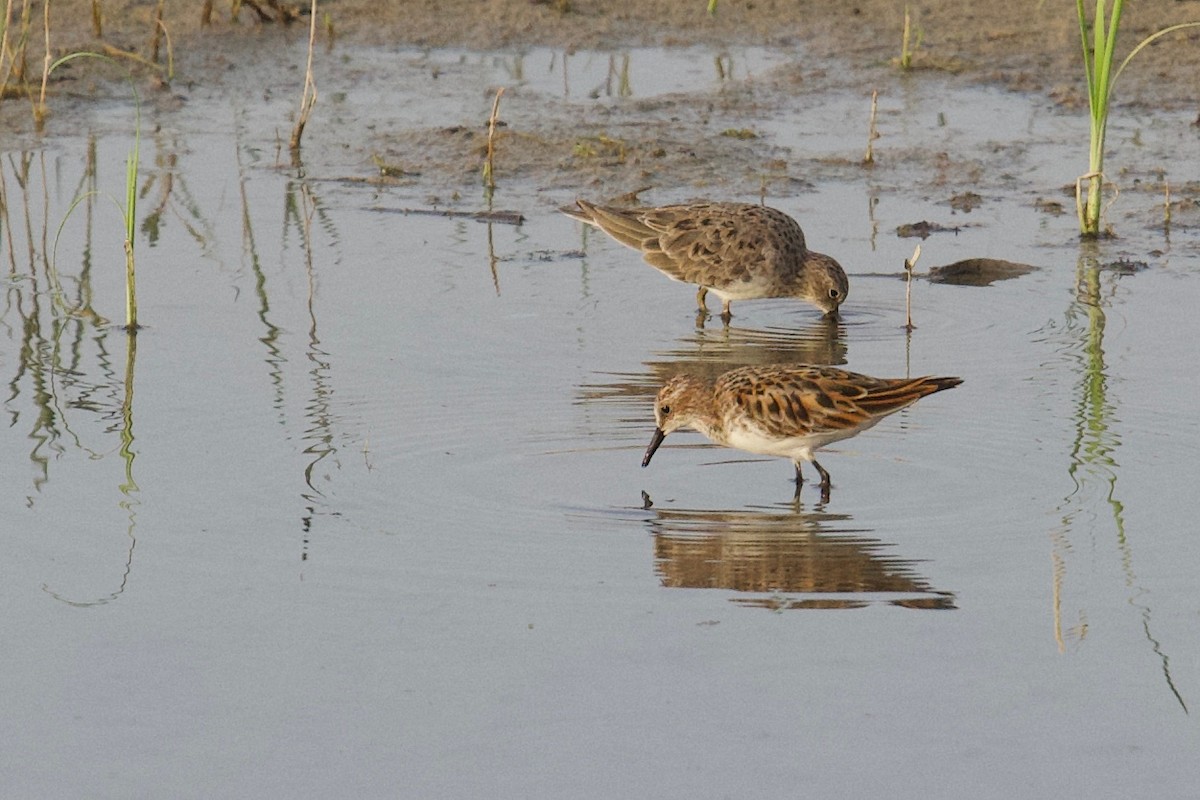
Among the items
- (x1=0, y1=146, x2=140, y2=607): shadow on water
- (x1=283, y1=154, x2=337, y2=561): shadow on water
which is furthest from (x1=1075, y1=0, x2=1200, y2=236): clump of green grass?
(x1=0, y1=146, x2=140, y2=607): shadow on water

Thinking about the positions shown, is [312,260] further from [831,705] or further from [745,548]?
[831,705]

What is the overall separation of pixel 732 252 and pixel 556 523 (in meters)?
4.29

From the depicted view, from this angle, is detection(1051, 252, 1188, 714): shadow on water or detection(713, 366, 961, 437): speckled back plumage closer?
detection(1051, 252, 1188, 714): shadow on water

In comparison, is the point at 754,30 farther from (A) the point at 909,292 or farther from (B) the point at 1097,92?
(A) the point at 909,292

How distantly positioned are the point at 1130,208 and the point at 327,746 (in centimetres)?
884

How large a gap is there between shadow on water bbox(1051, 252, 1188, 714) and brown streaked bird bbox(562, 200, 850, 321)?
1450 millimetres

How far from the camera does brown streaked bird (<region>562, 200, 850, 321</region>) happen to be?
445 inches

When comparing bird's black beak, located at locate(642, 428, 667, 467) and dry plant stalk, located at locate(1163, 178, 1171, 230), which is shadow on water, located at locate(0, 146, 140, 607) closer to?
bird's black beak, located at locate(642, 428, 667, 467)

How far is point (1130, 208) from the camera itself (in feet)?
42.3

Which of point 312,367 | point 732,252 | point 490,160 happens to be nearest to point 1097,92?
point 732,252

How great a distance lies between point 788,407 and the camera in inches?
314

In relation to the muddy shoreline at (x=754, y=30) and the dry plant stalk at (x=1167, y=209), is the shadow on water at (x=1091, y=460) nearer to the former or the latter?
the dry plant stalk at (x=1167, y=209)

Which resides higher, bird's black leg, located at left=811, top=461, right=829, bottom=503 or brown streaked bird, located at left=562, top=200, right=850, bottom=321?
brown streaked bird, located at left=562, top=200, right=850, bottom=321

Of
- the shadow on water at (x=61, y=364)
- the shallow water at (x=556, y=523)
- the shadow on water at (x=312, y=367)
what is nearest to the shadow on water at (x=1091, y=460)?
the shallow water at (x=556, y=523)
